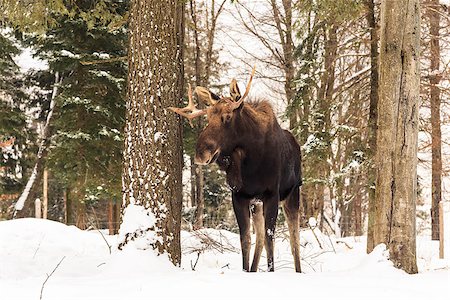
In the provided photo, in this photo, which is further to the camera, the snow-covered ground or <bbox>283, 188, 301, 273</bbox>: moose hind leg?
<bbox>283, 188, 301, 273</bbox>: moose hind leg

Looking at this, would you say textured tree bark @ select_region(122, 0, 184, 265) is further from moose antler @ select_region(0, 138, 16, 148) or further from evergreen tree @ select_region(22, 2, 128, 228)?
moose antler @ select_region(0, 138, 16, 148)

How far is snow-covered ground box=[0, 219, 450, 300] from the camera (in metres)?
3.46

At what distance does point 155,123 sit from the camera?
5418mm

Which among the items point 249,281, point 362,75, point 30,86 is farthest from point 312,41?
point 30,86

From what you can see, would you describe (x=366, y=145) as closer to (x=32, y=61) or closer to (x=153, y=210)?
(x=153, y=210)

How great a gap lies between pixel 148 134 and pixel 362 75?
9.12m

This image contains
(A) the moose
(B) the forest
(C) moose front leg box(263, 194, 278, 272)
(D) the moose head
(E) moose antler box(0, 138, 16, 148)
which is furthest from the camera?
(E) moose antler box(0, 138, 16, 148)

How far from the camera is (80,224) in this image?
1764cm

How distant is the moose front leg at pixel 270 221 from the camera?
18.9 feet

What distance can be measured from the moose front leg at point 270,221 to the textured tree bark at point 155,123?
102 centimetres

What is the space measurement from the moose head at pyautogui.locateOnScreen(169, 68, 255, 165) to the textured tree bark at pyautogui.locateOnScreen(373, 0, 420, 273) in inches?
60.3

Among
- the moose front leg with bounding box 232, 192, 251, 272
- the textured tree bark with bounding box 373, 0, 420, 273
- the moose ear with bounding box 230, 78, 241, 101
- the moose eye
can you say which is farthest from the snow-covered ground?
the moose ear with bounding box 230, 78, 241, 101

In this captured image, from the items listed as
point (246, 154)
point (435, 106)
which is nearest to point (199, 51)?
point (435, 106)

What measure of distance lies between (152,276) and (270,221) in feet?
6.05
